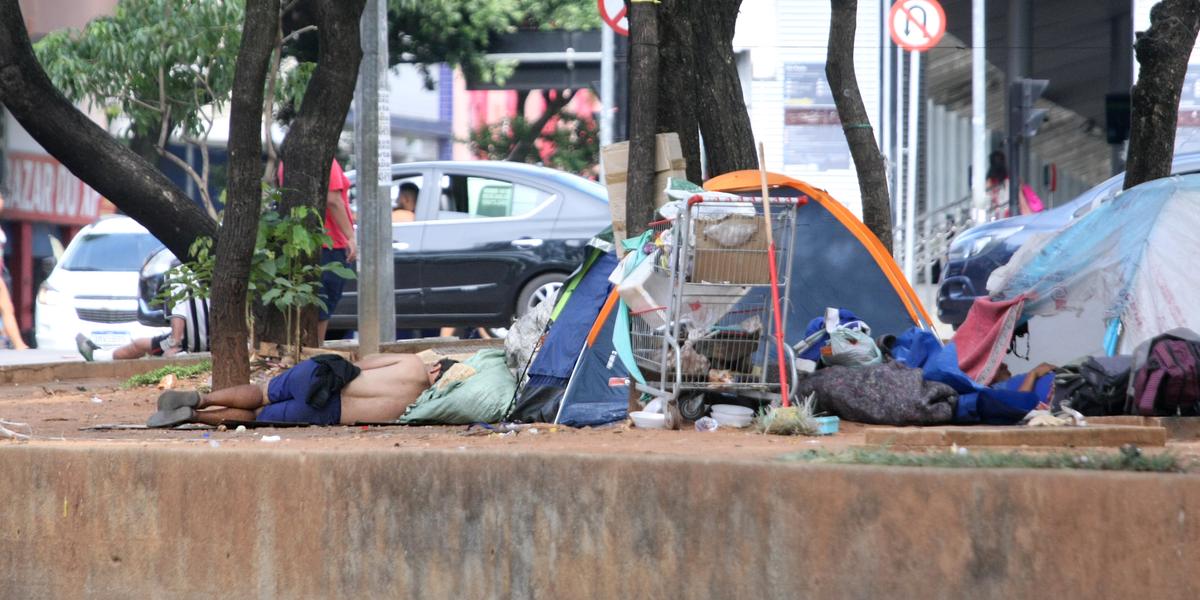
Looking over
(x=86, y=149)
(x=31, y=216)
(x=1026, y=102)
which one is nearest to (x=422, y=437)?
(x=86, y=149)

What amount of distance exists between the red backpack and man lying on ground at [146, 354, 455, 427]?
333cm

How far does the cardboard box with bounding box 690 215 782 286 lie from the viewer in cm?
635

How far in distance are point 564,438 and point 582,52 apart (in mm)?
18991

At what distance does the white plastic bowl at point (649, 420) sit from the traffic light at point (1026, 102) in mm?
9550

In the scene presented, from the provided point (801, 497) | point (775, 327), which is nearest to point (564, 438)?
point (775, 327)

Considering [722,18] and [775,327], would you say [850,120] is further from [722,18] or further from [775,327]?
[775,327]

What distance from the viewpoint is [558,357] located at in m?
7.37

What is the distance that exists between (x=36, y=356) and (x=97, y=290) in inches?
61.6

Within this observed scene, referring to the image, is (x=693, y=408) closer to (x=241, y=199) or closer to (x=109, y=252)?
(x=241, y=199)

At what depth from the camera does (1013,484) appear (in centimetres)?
429

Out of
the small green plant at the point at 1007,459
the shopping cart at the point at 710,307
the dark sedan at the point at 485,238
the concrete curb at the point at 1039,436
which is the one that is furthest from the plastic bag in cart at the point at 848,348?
the dark sedan at the point at 485,238

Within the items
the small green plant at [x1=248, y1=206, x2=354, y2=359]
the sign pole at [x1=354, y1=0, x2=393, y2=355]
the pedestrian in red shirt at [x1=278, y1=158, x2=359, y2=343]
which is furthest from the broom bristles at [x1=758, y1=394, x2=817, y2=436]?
the sign pole at [x1=354, y1=0, x2=393, y2=355]

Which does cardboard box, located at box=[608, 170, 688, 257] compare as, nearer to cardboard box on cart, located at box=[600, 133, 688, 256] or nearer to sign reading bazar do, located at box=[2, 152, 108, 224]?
cardboard box on cart, located at box=[600, 133, 688, 256]

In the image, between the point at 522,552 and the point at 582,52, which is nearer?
the point at 522,552
